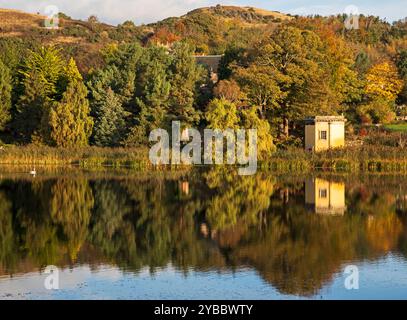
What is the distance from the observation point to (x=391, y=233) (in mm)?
19172

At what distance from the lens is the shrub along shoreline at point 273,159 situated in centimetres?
3666

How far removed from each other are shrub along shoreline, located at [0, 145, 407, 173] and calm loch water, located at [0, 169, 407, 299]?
18.1ft

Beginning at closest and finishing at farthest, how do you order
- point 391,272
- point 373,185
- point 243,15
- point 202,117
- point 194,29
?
point 391,272
point 373,185
point 202,117
point 194,29
point 243,15

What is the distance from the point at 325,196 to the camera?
26.0 meters

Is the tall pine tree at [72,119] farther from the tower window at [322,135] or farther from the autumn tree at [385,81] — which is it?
the autumn tree at [385,81]

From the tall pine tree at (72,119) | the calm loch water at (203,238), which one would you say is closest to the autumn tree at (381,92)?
the tall pine tree at (72,119)

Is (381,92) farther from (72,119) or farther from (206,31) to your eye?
(206,31)

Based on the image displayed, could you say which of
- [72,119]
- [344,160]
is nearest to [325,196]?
[344,160]

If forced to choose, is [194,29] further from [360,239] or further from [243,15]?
[360,239]

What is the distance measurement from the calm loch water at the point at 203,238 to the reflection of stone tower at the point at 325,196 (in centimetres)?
5

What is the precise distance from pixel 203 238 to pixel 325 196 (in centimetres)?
836

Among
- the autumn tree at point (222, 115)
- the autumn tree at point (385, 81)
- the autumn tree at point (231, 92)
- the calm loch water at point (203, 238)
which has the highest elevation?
the autumn tree at point (385, 81)

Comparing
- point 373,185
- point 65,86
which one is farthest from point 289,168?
point 65,86
